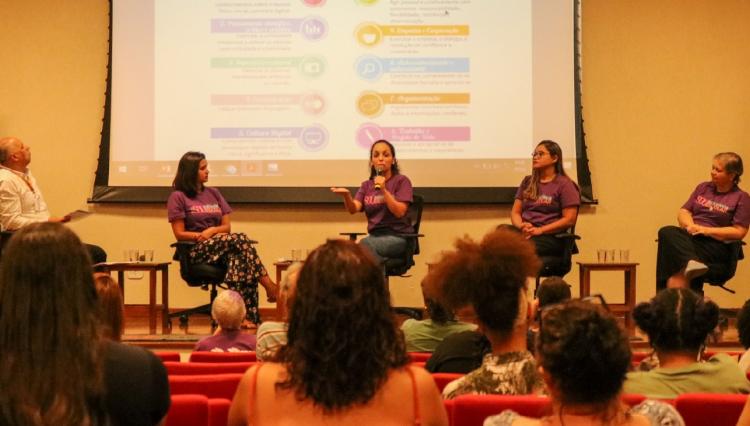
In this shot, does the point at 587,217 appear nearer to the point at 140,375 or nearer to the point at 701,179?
the point at 701,179

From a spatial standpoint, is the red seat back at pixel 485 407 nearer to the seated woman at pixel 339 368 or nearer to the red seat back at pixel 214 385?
the seated woman at pixel 339 368

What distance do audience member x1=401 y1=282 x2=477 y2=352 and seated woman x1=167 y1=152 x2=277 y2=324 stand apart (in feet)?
8.17

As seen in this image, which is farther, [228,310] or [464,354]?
[228,310]

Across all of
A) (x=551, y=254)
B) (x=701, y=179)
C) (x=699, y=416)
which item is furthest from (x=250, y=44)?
(x=699, y=416)

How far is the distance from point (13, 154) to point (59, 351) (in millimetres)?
4852

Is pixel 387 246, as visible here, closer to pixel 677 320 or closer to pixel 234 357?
pixel 234 357

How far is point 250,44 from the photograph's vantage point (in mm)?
6898

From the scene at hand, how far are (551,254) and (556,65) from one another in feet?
5.34

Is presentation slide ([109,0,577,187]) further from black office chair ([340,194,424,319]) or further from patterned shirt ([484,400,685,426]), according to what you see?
patterned shirt ([484,400,685,426])

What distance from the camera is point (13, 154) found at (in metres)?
6.04

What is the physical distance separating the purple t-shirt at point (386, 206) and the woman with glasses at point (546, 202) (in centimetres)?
75

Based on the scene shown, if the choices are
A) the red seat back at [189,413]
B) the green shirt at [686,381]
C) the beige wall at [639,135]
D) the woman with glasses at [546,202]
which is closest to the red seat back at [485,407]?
the green shirt at [686,381]

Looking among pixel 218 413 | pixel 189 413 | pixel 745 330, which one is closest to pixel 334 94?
pixel 745 330

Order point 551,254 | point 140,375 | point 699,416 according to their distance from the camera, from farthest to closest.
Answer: point 551,254 → point 699,416 → point 140,375
